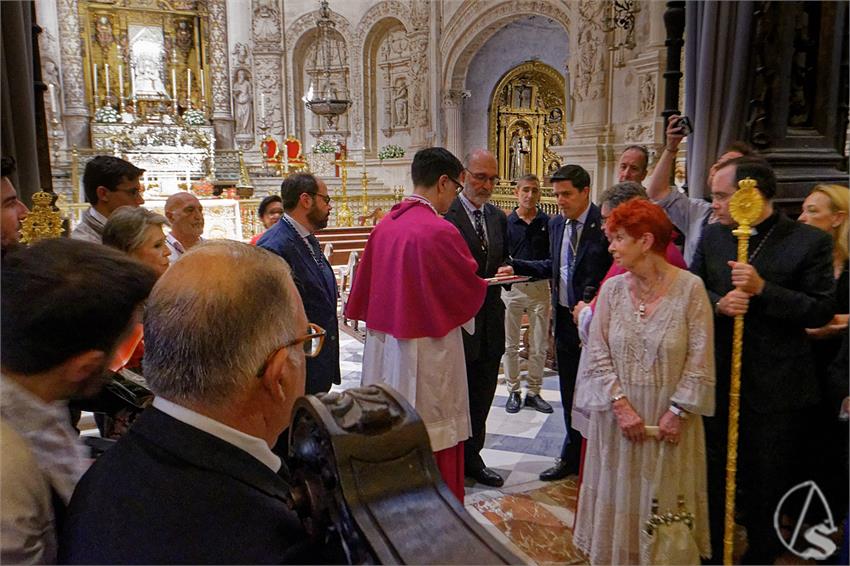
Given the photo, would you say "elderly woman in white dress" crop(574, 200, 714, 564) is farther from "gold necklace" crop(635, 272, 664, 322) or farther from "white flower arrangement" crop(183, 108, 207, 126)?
"white flower arrangement" crop(183, 108, 207, 126)

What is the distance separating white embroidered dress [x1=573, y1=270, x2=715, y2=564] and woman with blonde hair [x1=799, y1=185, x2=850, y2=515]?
590 millimetres

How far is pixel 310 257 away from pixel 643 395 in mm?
1673

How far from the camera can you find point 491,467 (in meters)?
3.78

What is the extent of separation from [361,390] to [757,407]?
2077 millimetres

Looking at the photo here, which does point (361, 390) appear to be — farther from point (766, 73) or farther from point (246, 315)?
point (766, 73)

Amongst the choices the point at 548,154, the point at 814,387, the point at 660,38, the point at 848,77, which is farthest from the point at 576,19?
the point at 814,387

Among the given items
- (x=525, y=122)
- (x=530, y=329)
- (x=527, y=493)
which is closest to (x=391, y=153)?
(x=525, y=122)

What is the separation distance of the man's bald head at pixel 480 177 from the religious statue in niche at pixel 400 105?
1262cm

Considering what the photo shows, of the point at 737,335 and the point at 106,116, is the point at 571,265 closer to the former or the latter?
the point at 737,335

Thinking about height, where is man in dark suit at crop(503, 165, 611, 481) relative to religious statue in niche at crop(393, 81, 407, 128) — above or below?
below

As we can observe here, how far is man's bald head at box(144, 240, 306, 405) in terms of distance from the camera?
98 cm

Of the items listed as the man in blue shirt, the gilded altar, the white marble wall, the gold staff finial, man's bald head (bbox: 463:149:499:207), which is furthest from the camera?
the gilded altar

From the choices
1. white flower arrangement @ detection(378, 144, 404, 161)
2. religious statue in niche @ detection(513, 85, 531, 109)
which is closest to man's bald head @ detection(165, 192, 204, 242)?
religious statue in niche @ detection(513, 85, 531, 109)

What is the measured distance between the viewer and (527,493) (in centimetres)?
342
